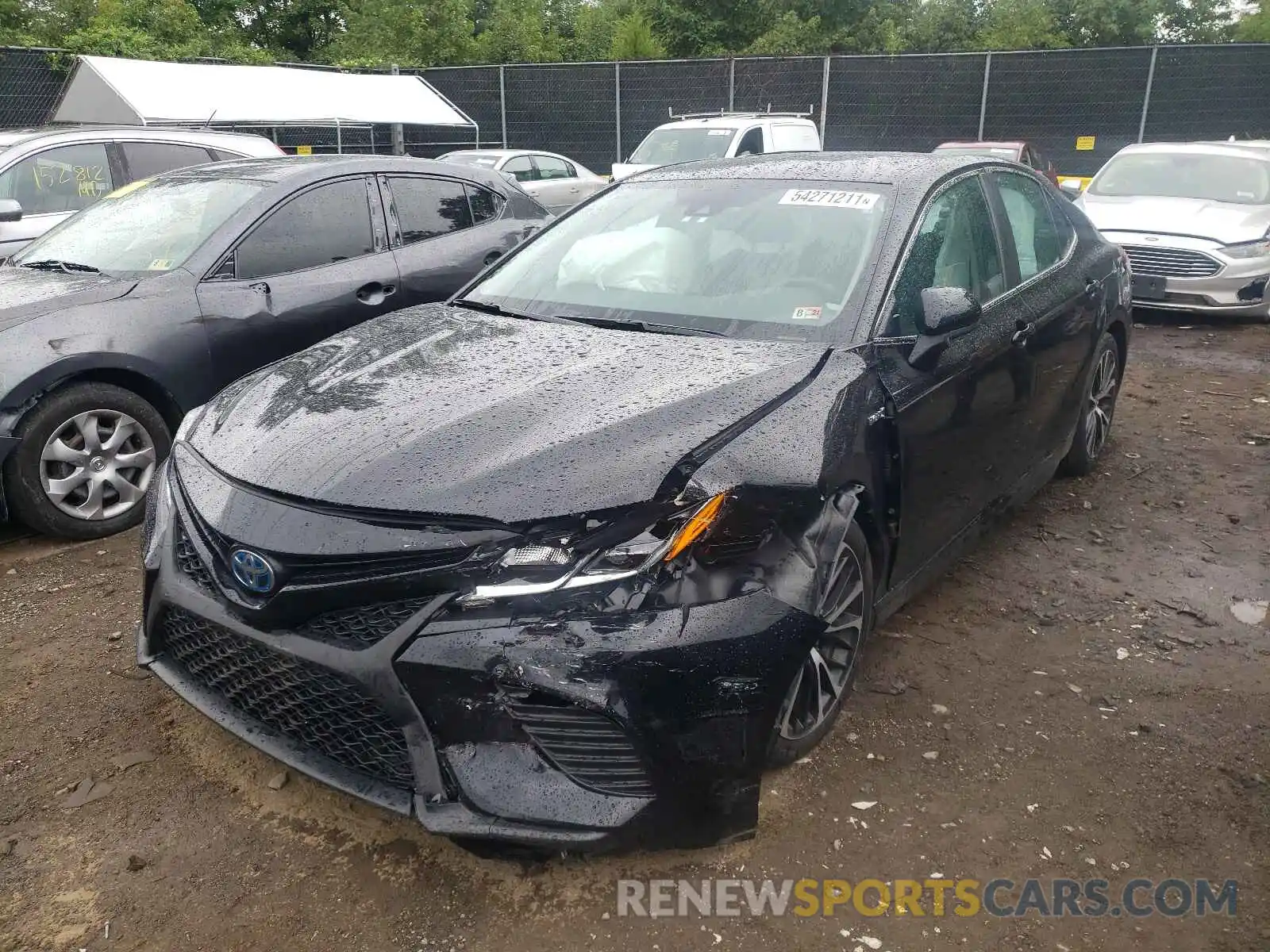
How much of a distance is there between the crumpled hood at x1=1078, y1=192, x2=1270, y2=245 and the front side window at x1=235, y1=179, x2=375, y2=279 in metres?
6.23

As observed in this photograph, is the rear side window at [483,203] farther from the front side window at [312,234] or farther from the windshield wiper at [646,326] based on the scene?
the windshield wiper at [646,326]

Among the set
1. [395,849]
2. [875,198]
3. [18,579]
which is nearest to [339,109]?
[18,579]

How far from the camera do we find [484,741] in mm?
2125

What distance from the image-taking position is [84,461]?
14.0ft

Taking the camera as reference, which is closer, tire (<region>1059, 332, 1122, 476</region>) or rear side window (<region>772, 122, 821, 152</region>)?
tire (<region>1059, 332, 1122, 476</region>)

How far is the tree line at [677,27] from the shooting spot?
30.6 meters

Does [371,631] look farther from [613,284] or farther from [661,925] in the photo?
[613,284]

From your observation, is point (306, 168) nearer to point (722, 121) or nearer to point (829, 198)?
point (829, 198)

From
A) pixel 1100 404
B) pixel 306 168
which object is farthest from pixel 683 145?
pixel 1100 404

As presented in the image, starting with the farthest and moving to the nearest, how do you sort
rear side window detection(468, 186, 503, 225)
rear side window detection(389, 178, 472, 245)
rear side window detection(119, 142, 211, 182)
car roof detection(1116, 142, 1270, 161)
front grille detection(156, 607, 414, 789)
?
car roof detection(1116, 142, 1270, 161) < rear side window detection(119, 142, 211, 182) < rear side window detection(468, 186, 503, 225) < rear side window detection(389, 178, 472, 245) < front grille detection(156, 607, 414, 789)

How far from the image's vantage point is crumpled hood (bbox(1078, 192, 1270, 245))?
341 inches

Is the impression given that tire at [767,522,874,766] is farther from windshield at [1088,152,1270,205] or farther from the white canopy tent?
the white canopy tent

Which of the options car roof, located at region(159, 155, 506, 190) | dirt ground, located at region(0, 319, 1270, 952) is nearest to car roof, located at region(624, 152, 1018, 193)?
dirt ground, located at region(0, 319, 1270, 952)

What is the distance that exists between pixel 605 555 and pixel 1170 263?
835cm
